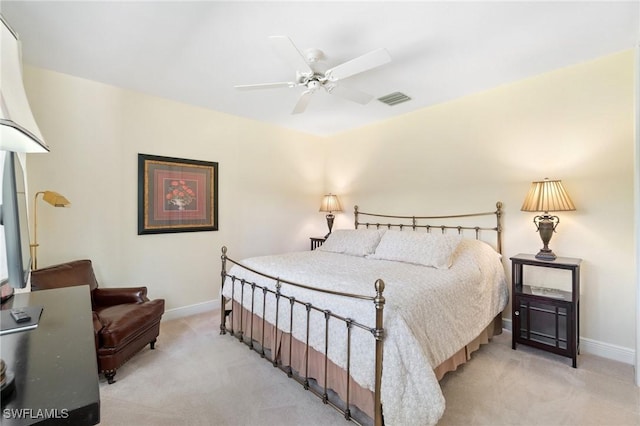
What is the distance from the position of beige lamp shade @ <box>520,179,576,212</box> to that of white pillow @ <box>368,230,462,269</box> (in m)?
0.72

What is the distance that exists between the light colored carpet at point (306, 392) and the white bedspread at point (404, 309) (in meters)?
0.35

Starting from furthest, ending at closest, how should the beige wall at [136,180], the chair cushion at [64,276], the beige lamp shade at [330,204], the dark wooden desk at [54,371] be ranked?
the beige lamp shade at [330,204] → the beige wall at [136,180] → the chair cushion at [64,276] → the dark wooden desk at [54,371]

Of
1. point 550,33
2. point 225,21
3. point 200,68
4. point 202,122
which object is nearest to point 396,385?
point 225,21

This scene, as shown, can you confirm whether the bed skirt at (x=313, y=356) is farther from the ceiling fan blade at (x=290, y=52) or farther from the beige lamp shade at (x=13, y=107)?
the ceiling fan blade at (x=290, y=52)

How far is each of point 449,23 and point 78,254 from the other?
13.1ft

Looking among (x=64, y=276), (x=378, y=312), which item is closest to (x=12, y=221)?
(x=378, y=312)

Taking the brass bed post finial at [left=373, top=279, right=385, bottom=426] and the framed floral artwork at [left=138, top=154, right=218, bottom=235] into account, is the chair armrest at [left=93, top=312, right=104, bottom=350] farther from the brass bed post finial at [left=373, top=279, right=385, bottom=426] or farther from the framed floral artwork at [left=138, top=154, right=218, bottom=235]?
the brass bed post finial at [left=373, top=279, right=385, bottom=426]

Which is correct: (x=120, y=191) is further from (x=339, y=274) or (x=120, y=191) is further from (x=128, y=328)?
(x=339, y=274)

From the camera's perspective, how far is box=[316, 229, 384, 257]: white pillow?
3.50m

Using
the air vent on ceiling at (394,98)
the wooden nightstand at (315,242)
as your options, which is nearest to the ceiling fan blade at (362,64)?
the air vent on ceiling at (394,98)

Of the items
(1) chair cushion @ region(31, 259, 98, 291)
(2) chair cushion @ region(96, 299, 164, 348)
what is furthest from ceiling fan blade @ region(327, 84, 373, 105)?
(1) chair cushion @ region(31, 259, 98, 291)

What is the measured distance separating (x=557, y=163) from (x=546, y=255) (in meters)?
0.95

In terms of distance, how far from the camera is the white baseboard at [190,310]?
3.57 meters

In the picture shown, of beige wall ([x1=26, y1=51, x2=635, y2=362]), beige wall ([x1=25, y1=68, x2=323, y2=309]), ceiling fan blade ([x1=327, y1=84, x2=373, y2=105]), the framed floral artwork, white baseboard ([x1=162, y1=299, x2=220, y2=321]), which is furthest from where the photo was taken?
white baseboard ([x1=162, y1=299, x2=220, y2=321])
